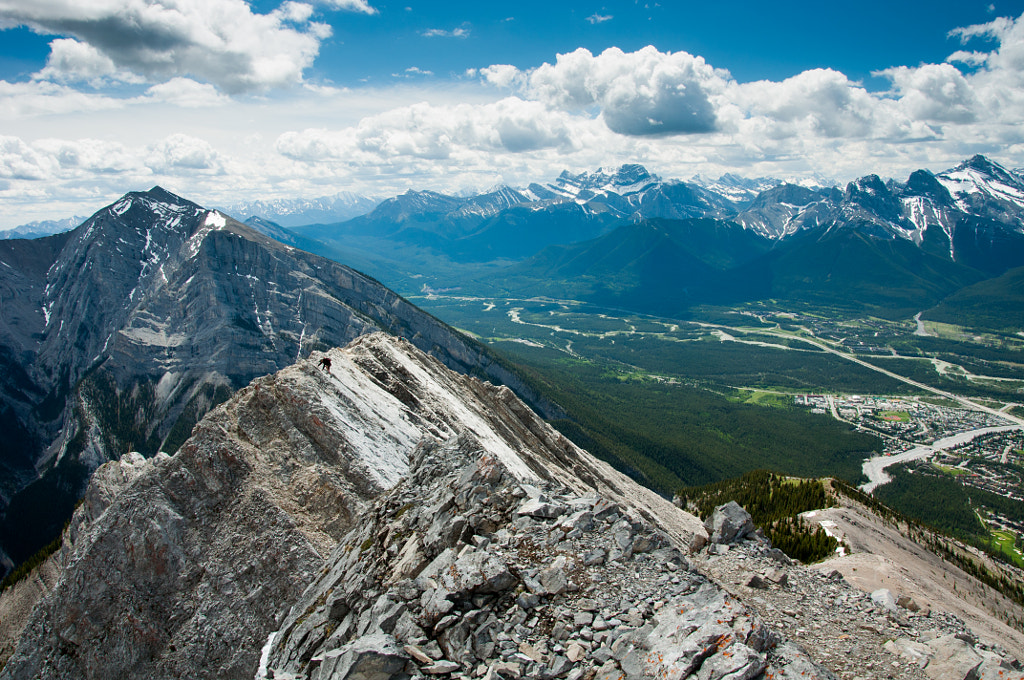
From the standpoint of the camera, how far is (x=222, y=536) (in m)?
30.6

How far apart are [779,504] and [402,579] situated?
253 ft

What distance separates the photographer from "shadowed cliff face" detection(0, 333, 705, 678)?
2819 centimetres

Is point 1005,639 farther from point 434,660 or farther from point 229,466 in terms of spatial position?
point 229,466

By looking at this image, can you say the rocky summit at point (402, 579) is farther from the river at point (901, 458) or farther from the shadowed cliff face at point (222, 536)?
the river at point (901, 458)

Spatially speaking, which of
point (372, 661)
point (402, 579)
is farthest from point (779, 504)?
point (372, 661)

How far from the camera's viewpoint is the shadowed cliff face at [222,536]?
1110 inches

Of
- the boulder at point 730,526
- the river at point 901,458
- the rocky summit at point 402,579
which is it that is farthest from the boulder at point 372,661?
the river at point 901,458

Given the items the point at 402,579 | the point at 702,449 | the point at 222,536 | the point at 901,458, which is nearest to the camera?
the point at 402,579

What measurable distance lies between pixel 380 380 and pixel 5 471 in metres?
206

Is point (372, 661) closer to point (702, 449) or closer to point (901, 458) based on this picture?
point (702, 449)

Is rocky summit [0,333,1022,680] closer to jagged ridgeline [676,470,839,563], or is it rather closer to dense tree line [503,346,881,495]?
jagged ridgeline [676,470,839,563]

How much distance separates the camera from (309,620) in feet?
67.2

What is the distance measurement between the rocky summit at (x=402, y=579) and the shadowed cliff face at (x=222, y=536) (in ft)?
0.35

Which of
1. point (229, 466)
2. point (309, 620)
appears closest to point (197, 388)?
point (229, 466)
